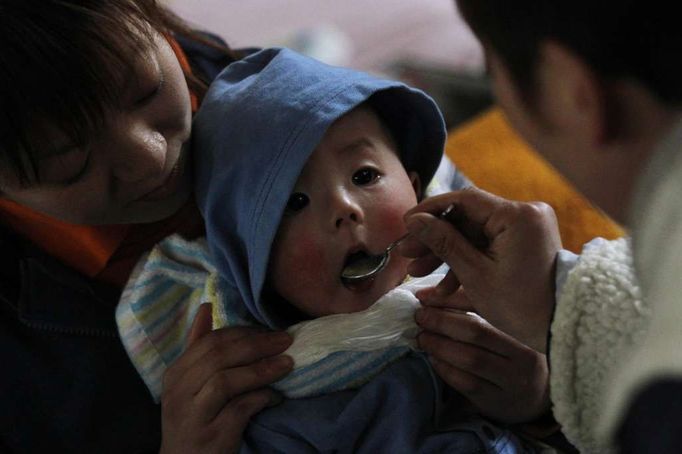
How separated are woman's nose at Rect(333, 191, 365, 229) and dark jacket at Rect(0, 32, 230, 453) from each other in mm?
376

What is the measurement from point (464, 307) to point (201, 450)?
1.04 feet

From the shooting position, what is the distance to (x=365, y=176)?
0.87 metres

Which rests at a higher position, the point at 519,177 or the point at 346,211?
the point at 346,211

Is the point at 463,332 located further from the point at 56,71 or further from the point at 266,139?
the point at 56,71

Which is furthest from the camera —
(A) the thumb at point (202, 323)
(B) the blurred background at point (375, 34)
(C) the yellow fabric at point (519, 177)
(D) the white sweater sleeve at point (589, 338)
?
(B) the blurred background at point (375, 34)

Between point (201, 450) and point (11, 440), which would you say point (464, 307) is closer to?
Result: point (201, 450)

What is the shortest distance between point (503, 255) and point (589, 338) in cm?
11

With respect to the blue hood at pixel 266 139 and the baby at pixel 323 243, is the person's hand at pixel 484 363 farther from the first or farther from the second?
the blue hood at pixel 266 139

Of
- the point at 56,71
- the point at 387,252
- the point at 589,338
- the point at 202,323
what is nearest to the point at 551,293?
the point at 589,338

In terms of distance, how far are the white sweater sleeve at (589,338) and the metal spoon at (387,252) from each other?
0.10m

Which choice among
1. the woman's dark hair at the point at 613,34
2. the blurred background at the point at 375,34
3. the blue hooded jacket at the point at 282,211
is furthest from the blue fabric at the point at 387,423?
the blurred background at the point at 375,34

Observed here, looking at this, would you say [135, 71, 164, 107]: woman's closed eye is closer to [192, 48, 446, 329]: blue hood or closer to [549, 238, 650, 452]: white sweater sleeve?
[192, 48, 446, 329]: blue hood

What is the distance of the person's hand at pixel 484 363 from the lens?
83 centimetres

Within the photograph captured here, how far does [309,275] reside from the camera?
2.80 ft
